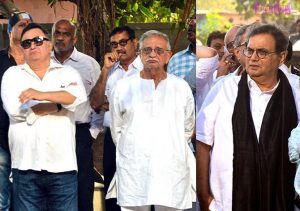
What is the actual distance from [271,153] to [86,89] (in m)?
1.55

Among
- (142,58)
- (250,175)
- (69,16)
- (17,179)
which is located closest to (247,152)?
(250,175)

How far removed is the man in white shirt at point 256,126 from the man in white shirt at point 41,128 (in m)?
0.97

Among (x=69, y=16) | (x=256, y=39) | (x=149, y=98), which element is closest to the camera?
(x=256, y=39)

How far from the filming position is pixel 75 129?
16.1 ft

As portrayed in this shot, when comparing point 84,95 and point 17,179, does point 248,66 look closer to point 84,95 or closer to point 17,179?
point 84,95

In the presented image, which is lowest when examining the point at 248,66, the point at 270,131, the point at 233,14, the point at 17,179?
the point at 17,179

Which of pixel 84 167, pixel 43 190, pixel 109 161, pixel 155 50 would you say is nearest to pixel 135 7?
pixel 155 50

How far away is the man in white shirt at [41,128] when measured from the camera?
4594 millimetres

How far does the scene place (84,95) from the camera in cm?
470

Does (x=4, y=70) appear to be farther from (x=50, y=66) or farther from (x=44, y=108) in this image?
(x=44, y=108)

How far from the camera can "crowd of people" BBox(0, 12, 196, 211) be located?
461 cm

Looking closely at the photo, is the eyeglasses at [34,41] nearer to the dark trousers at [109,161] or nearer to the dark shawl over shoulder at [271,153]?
the dark trousers at [109,161]

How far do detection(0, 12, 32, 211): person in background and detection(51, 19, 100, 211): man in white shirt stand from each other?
0.88 ft

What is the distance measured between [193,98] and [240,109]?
525mm
